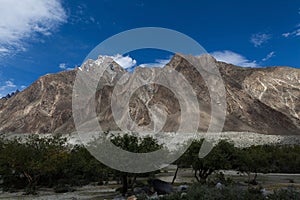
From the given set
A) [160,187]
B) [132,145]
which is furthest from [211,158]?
[132,145]

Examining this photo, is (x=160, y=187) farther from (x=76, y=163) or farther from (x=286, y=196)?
(x=76, y=163)

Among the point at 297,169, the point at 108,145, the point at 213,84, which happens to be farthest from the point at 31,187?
the point at 213,84

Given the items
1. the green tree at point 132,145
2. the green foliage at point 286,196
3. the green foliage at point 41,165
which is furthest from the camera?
the green foliage at point 41,165

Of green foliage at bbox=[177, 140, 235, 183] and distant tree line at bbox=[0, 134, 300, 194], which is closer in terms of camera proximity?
distant tree line at bbox=[0, 134, 300, 194]

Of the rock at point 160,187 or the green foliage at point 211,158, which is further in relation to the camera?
the green foliage at point 211,158

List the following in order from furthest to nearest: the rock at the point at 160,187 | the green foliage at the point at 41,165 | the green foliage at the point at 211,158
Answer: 1. the green foliage at the point at 41,165
2. the green foliage at the point at 211,158
3. the rock at the point at 160,187

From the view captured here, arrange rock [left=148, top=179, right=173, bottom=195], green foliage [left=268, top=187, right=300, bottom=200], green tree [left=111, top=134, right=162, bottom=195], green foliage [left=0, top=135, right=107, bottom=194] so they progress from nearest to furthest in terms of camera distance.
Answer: green foliage [left=268, top=187, right=300, bottom=200]
green tree [left=111, top=134, right=162, bottom=195]
rock [left=148, top=179, right=173, bottom=195]
green foliage [left=0, top=135, right=107, bottom=194]

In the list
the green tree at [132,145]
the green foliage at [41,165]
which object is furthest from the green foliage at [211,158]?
the green foliage at [41,165]

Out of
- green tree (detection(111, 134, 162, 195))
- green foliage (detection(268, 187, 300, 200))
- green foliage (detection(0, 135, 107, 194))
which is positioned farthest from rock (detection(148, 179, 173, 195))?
green foliage (detection(268, 187, 300, 200))

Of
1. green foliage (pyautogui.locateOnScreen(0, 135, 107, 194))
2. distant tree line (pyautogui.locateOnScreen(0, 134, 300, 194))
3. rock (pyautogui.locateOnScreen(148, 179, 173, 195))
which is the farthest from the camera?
green foliage (pyautogui.locateOnScreen(0, 135, 107, 194))

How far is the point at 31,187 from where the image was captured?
1459 inches

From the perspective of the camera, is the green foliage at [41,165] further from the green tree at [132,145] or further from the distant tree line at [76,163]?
the green tree at [132,145]

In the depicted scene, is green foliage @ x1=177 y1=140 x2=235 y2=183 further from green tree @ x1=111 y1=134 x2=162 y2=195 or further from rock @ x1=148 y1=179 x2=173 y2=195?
green tree @ x1=111 y1=134 x2=162 y2=195

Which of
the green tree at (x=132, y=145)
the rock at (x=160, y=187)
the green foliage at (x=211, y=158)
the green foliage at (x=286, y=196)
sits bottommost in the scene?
the green foliage at (x=286, y=196)
